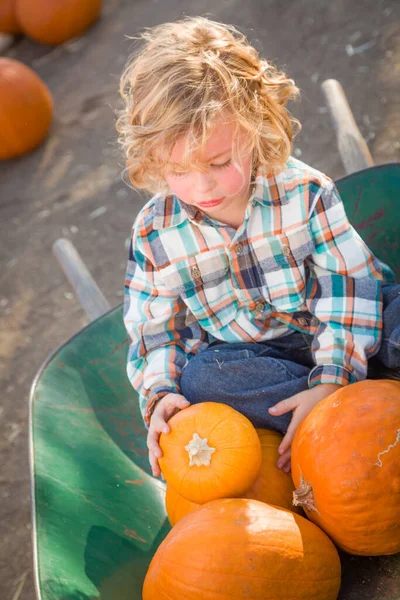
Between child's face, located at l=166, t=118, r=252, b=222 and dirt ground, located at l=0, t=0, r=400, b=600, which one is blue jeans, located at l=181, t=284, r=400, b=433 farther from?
dirt ground, located at l=0, t=0, r=400, b=600

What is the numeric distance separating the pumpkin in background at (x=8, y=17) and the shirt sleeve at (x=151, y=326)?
14.8 feet

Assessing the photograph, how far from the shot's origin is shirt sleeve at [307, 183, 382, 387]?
1.66 metres

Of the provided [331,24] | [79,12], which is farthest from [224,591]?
[79,12]

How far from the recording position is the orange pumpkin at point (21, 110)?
4.29 meters

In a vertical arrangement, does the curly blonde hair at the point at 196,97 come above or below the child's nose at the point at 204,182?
above

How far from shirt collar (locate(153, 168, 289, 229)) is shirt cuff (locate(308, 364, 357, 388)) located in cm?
40

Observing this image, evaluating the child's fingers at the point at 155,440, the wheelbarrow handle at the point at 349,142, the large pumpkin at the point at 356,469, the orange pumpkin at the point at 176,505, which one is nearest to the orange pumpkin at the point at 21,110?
the wheelbarrow handle at the point at 349,142

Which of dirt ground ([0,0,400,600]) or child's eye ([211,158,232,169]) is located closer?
child's eye ([211,158,232,169])

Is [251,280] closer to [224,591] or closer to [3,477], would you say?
[224,591]

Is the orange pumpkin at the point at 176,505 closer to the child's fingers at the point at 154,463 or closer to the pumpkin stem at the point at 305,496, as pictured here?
the child's fingers at the point at 154,463

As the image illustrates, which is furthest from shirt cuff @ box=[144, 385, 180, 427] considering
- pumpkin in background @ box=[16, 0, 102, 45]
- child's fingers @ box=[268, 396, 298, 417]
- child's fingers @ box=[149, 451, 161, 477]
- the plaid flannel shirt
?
pumpkin in background @ box=[16, 0, 102, 45]

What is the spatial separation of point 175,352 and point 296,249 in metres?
0.41

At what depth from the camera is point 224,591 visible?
1.23 m

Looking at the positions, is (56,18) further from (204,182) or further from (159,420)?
(159,420)
